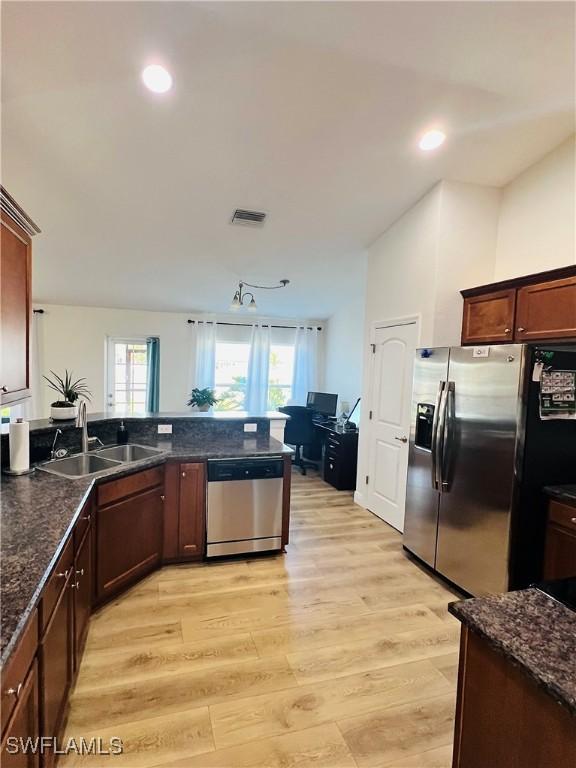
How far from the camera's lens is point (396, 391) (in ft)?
12.5

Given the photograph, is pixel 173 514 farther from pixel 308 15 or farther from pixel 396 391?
pixel 308 15

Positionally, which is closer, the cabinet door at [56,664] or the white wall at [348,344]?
the cabinet door at [56,664]

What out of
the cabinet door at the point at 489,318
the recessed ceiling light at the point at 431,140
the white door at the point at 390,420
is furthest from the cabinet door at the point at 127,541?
the recessed ceiling light at the point at 431,140

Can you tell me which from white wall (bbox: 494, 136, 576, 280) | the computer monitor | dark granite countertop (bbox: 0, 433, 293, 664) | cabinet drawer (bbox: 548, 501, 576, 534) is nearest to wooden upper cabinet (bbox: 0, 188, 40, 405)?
dark granite countertop (bbox: 0, 433, 293, 664)

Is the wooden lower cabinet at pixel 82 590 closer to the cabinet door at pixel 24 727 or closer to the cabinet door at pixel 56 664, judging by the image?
the cabinet door at pixel 56 664

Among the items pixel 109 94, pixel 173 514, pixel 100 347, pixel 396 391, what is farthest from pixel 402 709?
pixel 100 347

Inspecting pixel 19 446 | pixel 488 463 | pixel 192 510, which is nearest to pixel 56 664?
pixel 19 446

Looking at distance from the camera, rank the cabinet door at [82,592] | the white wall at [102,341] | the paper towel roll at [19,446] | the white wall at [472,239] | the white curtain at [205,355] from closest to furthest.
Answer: the cabinet door at [82,592]
the paper towel roll at [19,446]
the white wall at [472,239]
the white wall at [102,341]
the white curtain at [205,355]

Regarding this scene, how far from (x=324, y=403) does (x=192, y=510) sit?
354 centimetres

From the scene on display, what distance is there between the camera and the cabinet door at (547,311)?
7.95 ft

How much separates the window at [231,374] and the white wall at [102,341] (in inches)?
18.2

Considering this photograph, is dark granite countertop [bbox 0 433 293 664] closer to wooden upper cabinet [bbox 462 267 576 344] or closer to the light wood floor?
the light wood floor

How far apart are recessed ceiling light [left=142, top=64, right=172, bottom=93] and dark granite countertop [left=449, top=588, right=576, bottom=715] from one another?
2.88 meters

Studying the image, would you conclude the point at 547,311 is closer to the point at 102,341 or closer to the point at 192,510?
the point at 192,510
